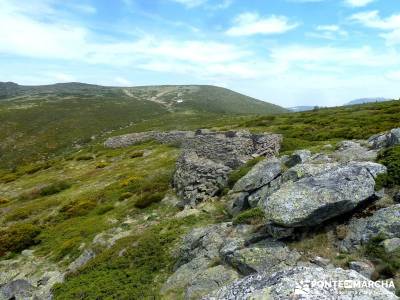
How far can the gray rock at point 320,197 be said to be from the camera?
15195mm

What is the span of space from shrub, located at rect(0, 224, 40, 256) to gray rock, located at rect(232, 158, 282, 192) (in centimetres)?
1846

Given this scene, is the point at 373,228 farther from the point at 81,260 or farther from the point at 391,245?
the point at 81,260

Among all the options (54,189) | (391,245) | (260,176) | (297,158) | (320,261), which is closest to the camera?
(391,245)

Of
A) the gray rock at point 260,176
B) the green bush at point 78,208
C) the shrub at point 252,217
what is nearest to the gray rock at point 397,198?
the shrub at point 252,217

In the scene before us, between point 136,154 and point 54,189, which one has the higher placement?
point 136,154

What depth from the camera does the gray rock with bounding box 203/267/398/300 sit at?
9492 mm

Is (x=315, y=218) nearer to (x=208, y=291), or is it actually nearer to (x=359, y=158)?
(x=208, y=291)

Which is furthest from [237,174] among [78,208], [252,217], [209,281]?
[78,208]

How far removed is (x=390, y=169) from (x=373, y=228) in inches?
175

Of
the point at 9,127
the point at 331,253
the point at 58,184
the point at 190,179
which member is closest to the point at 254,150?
the point at 190,179

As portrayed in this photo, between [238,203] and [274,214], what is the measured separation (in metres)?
7.32

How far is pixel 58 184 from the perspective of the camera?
48.8 m

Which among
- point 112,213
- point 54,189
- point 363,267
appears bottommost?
point 54,189

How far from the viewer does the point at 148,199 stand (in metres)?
32.4
